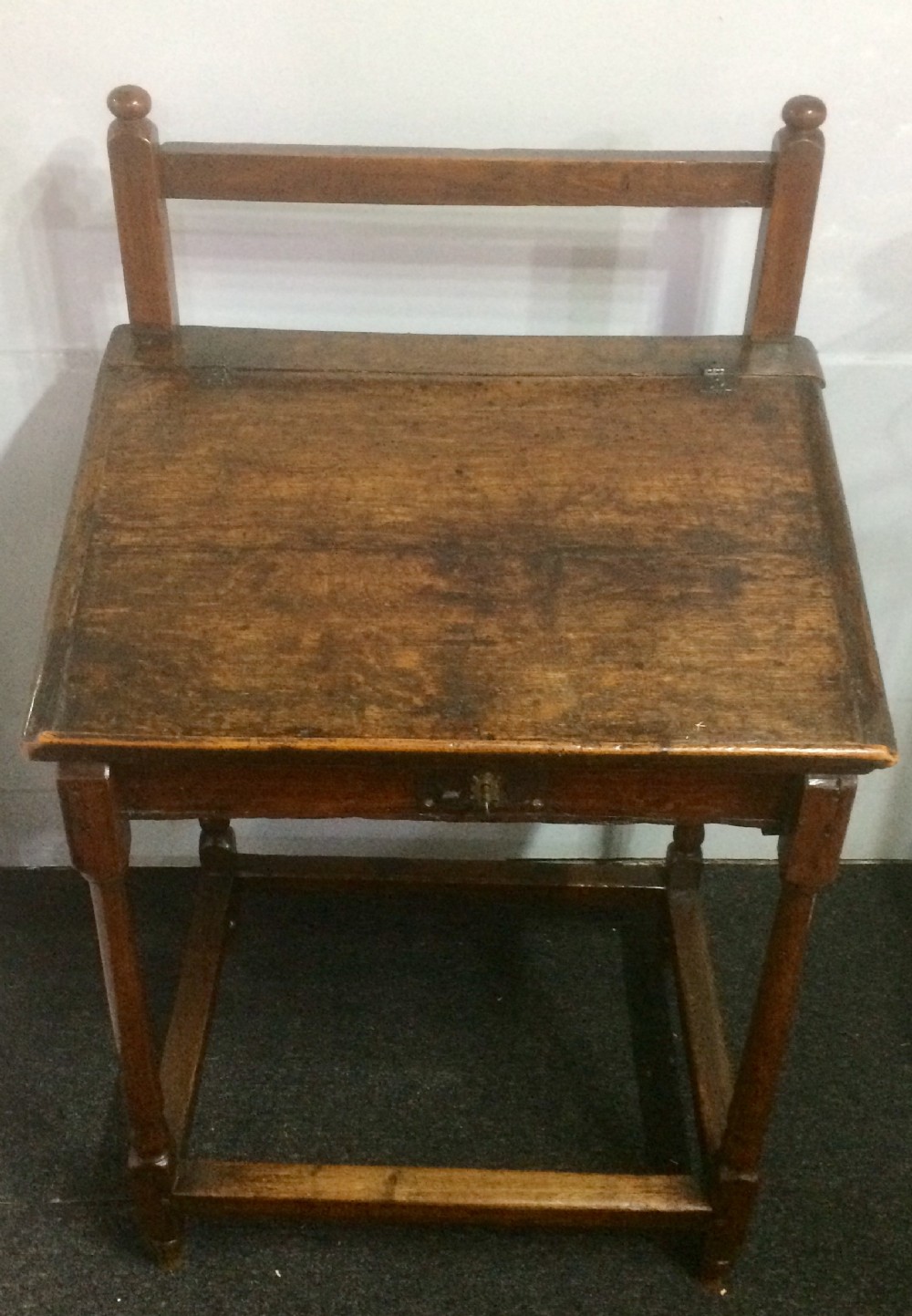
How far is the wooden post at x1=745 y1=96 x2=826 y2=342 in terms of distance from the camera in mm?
1161

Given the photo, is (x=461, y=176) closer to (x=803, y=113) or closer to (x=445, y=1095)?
(x=803, y=113)

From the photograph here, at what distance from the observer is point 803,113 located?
115cm

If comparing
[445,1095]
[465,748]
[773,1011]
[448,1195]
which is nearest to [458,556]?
[465,748]

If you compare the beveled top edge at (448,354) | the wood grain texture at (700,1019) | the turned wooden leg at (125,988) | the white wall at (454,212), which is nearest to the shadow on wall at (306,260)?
the white wall at (454,212)

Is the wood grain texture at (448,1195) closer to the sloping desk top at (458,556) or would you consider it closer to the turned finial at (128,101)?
the sloping desk top at (458,556)

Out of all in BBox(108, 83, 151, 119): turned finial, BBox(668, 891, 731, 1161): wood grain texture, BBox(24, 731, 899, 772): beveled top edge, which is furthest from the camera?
BBox(668, 891, 731, 1161): wood grain texture

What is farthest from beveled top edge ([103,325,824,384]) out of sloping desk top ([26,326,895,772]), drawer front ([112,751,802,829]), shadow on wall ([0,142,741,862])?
drawer front ([112,751,802,829])

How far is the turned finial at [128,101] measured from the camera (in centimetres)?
114

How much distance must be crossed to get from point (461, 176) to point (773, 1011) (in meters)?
0.78

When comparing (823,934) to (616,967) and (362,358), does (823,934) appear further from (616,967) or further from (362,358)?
(362,358)

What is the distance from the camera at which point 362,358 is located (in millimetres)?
1262

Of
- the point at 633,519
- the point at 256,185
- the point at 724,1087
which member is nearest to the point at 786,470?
the point at 633,519

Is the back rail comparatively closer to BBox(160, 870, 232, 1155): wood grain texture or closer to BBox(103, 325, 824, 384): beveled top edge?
BBox(103, 325, 824, 384): beveled top edge

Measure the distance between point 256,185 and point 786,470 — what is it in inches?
20.9
